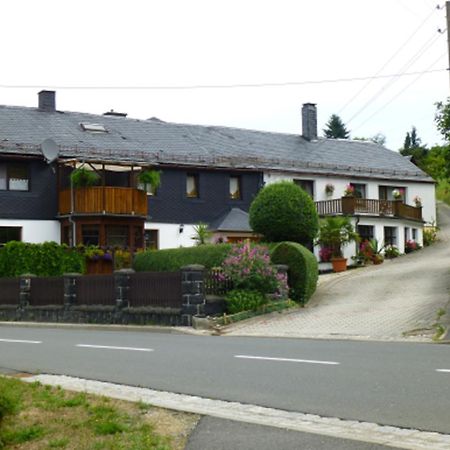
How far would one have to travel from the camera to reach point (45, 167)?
124 ft

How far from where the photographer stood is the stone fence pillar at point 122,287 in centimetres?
2500

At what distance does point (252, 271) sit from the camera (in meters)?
24.2

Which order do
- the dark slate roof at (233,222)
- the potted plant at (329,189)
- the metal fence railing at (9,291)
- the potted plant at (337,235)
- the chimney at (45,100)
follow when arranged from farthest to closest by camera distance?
1. the potted plant at (329,189)
2. the chimney at (45,100)
3. the dark slate roof at (233,222)
4. the potted plant at (337,235)
5. the metal fence railing at (9,291)

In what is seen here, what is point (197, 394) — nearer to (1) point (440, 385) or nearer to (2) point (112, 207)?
(1) point (440, 385)

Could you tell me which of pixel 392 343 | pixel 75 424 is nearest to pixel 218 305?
pixel 392 343

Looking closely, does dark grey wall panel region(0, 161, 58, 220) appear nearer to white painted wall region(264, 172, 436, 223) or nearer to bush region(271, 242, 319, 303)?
white painted wall region(264, 172, 436, 223)

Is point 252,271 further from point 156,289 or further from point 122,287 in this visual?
point 122,287

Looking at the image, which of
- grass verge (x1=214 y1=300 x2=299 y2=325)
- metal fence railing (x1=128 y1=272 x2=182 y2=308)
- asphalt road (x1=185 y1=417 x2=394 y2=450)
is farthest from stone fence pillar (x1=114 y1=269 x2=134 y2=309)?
asphalt road (x1=185 y1=417 x2=394 y2=450)

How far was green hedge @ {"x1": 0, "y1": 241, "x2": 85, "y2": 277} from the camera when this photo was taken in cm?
3288

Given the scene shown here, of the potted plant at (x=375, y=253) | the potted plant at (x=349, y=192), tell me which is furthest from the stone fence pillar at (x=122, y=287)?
the potted plant at (x=349, y=192)

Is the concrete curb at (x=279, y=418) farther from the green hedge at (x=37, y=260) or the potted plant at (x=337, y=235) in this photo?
the potted plant at (x=337, y=235)

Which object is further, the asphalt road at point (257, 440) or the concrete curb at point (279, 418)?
the concrete curb at point (279, 418)

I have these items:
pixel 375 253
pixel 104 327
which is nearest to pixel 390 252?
pixel 375 253

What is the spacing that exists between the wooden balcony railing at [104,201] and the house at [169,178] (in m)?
0.04
